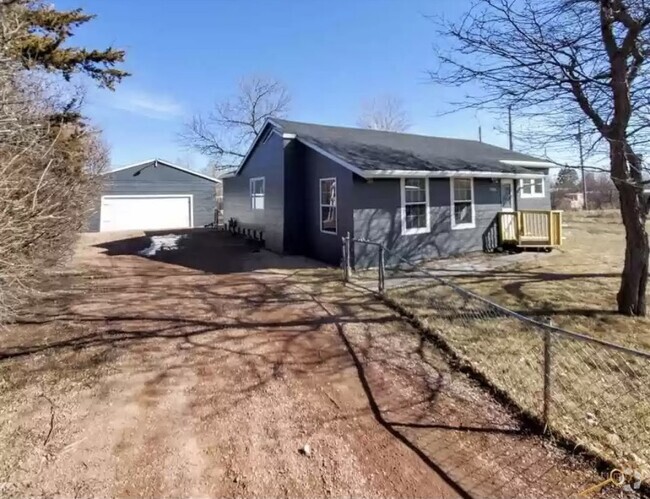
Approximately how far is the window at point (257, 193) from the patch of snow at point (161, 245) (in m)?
3.36

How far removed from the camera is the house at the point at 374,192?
10.4 meters

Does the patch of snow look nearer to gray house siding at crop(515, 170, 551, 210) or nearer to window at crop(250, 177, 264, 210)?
window at crop(250, 177, 264, 210)

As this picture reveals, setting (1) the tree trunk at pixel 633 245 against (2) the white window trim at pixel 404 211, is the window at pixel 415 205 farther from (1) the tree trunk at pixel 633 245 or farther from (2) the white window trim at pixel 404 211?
(1) the tree trunk at pixel 633 245

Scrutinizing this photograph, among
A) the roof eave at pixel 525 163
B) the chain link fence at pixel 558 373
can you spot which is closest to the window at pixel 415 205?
the chain link fence at pixel 558 373

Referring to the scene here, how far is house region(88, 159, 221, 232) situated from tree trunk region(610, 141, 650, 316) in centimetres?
2239

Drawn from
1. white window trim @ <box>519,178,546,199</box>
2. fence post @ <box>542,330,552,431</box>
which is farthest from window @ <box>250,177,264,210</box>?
fence post @ <box>542,330,552,431</box>

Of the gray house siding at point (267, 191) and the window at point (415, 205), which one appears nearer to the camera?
the window at point (415, 205)

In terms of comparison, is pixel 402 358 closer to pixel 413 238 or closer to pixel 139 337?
pixel 139 337

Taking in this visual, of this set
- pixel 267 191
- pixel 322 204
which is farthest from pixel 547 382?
pixel 267 191

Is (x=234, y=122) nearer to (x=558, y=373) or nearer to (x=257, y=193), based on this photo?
(x=257, y=193)

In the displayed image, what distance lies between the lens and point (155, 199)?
2403cm

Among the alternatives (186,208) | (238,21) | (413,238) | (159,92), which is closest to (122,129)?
(159,92)

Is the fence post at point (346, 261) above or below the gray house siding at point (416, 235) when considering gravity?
below

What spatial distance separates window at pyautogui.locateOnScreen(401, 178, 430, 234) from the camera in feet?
36.0
